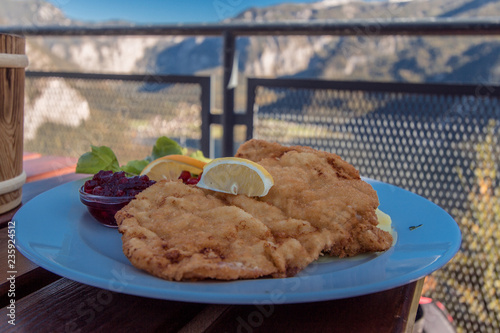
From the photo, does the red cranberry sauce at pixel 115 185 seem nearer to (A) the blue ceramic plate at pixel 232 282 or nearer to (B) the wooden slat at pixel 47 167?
(A) the blue ceramic plate at pixel 232 282

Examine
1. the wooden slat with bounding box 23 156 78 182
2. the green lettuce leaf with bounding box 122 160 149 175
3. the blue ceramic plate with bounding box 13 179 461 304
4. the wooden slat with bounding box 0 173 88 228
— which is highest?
the blue ceramic plate with bounding box 13 179 461 304

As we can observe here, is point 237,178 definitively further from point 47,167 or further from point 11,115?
point 47,167

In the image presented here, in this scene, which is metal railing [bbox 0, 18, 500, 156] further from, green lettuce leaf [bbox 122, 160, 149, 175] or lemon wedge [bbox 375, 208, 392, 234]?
lemon wedge [bbox 375, 208, 392, 234]

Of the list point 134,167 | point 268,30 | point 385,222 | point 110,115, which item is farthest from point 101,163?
point 110,115

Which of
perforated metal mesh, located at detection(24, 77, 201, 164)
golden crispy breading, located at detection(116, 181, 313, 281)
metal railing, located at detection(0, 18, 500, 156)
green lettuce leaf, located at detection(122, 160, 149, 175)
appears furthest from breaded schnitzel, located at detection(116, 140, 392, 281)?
perforated metal mesh, located at detection(24, 77, 201, 164)

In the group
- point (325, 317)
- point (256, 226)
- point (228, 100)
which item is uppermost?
point (228, 100)

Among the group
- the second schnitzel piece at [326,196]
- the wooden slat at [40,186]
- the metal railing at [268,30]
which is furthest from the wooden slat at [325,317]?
the metal railing at [268,30]
